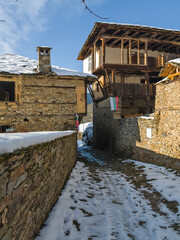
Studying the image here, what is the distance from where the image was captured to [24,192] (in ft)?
7.63

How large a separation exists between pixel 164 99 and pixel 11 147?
8694mm

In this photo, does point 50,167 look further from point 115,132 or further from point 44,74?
point 115,132

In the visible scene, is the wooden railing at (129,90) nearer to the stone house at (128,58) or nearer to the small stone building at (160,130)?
the stone house at (128,58)

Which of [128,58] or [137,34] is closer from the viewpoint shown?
[137,34]

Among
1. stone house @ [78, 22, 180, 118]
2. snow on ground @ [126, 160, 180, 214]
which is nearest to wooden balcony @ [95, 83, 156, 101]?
stone house @ [78, 22, 180, 118]

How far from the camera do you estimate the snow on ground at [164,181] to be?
520 centimetres

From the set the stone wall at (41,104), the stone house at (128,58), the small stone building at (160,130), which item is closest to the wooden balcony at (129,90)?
the stone house at (128,58)

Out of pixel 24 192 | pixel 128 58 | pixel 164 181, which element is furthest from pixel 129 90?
pixel 24 192

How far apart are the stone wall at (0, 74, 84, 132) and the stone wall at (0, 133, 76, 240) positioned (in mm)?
6985

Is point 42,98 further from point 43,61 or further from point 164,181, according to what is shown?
point 164,181

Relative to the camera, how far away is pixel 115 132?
14.3 m

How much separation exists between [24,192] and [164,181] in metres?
5.72

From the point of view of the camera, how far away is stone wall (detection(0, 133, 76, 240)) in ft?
5.77

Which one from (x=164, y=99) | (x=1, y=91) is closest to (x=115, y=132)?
(x=164, y=99)
